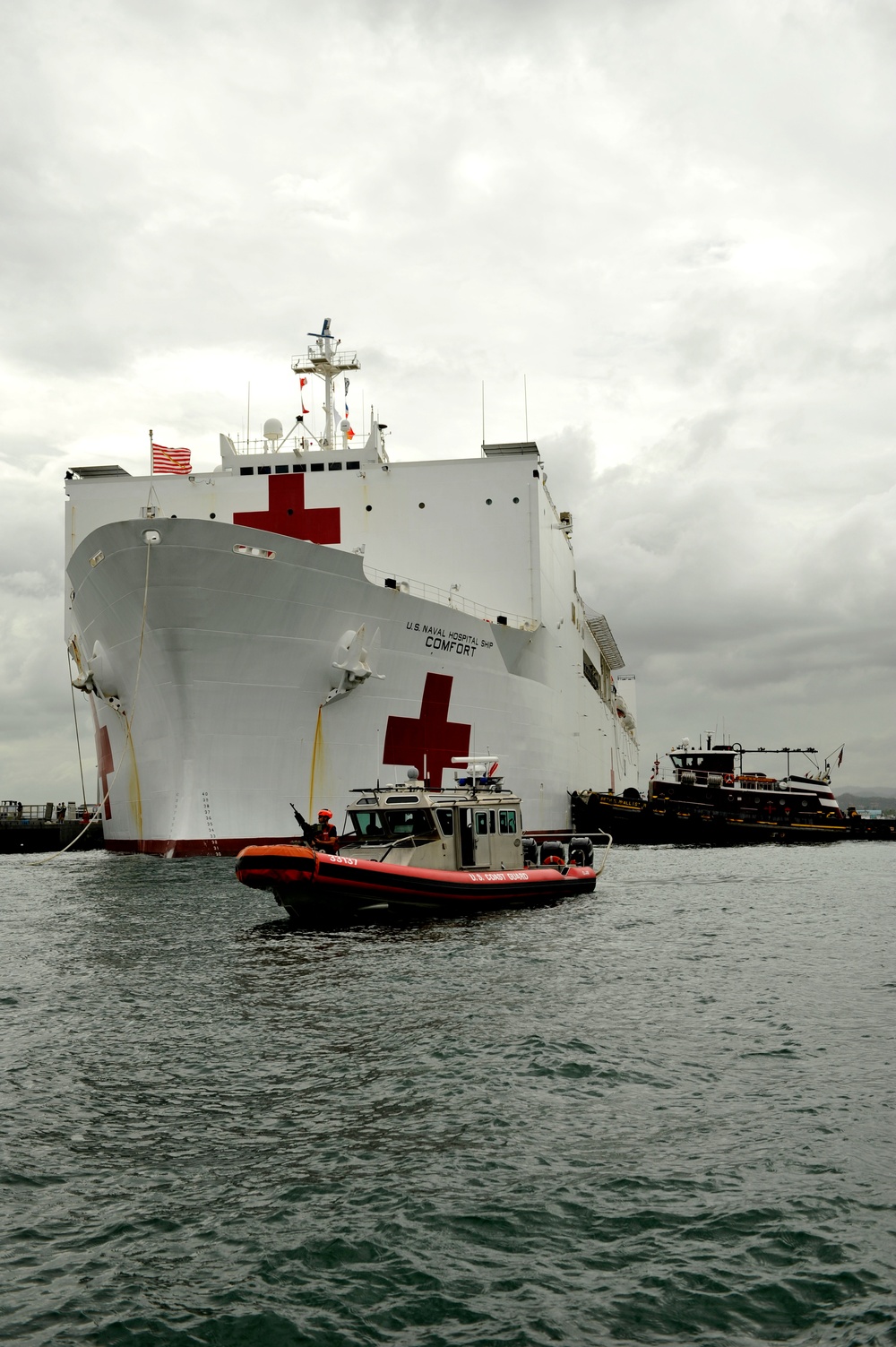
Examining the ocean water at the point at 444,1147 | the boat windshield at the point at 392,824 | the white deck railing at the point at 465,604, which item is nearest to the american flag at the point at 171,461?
the white deck railing at the point at 465,604

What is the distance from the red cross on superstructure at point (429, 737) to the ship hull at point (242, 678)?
37 mm

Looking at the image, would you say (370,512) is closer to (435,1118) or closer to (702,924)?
(702,924)

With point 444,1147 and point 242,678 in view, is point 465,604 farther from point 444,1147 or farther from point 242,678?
point 444,1147

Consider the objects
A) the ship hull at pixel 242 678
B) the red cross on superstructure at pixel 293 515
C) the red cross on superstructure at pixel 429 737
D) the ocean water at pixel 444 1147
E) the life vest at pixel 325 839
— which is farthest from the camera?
the red cross on superstructure at pixel 293 515

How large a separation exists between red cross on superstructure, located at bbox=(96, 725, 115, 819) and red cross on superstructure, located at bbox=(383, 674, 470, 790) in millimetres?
6351

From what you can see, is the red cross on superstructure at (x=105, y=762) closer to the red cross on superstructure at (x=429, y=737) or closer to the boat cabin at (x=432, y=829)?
the red cross on superstructure at (x=429, y=737)

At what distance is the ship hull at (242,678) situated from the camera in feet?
63.8

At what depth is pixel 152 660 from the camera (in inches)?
787

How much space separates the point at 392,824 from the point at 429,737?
801cm

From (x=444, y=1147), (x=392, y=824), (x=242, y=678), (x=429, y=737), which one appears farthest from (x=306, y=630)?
(x=444, y=1147)

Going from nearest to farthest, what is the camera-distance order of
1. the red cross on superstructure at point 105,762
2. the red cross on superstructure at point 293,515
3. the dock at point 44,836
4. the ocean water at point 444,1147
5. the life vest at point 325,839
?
the ocean water at point 444,1147 < the life vest at point 325,839 < the red cross on superstructure at point 105,762 < the red cross on superstructure at point 293,515 < the dock at point 44,836

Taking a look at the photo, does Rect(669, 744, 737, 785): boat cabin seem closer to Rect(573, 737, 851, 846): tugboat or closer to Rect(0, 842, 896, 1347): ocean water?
Rect(573, 737, 851, 846): tugboat

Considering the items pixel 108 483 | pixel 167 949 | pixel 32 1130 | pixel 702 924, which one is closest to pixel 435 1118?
pixel 32 1130

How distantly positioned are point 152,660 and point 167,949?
8937 millimetres
